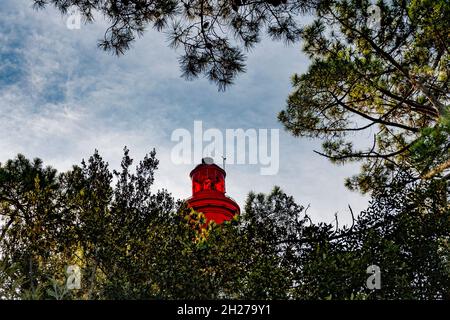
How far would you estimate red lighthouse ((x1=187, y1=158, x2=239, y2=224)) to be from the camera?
2400 cm

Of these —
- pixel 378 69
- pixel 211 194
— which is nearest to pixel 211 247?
pixel 378 69

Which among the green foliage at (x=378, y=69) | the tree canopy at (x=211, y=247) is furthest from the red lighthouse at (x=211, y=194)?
the tree canopy at (x=211, y=247)

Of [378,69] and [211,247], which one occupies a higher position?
[378,69]

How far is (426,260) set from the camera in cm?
561

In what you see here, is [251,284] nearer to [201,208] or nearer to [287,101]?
[287,101]

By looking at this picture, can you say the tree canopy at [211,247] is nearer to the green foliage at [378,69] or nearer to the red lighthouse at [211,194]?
the green foliage at [378,69]

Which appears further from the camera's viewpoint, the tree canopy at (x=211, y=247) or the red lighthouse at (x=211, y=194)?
the red lighthouse at (x=211, y=194)

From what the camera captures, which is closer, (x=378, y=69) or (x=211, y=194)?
(x=378, y=69)

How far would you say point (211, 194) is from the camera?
24578 millimetres

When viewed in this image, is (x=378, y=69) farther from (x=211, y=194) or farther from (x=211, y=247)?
(x=211, y=194)

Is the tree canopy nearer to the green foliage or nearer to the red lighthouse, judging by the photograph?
the green foliage

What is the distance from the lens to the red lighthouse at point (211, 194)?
78.7 feet

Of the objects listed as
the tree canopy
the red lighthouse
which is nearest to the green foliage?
the tree canopy

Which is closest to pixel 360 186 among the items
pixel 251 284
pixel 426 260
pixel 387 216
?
pixel 387 216
